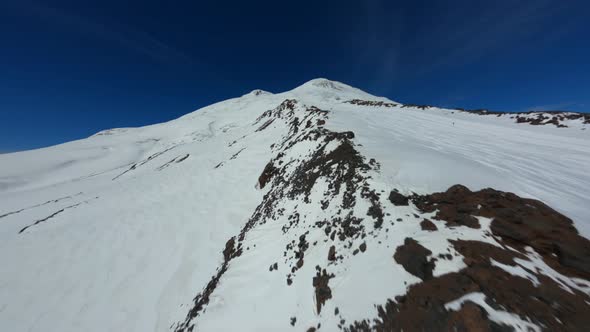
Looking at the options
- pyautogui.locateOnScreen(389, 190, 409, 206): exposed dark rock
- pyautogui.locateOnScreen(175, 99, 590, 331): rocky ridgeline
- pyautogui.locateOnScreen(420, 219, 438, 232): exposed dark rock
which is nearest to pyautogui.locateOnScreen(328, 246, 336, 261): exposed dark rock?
pyautogui.locateOnScreen(175, 99, 590, 331): rocky ridgeline

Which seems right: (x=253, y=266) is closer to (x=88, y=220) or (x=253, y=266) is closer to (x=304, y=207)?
(x=304, y=207)

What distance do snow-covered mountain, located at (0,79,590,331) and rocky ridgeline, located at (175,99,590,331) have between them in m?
0.03

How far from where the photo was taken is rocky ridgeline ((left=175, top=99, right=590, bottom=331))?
3.08 m

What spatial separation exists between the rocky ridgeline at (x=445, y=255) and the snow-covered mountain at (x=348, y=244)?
0.08ft

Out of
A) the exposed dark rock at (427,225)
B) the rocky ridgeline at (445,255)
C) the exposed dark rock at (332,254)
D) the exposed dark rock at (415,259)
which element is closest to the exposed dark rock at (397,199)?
the rocky ridgeline at (445,255)

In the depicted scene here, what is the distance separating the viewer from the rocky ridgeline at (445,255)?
3.08 m

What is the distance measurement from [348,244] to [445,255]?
2144mm

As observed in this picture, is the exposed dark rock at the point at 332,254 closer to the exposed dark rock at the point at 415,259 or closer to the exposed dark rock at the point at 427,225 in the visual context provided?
the exposed dark rock at the point at 415,259

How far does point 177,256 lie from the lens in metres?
9.80

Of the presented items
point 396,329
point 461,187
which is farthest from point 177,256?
point 461,187

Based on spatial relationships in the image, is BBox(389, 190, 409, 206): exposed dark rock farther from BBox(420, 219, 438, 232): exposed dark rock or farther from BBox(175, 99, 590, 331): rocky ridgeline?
BBox(420, 219, 438, 232): exposed dark rock

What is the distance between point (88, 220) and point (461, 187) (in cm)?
2100

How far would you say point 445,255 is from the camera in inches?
156

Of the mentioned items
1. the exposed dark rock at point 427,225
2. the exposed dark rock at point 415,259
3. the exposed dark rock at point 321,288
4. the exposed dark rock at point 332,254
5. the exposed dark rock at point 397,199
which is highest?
the exposed dark rock at point 397,199
